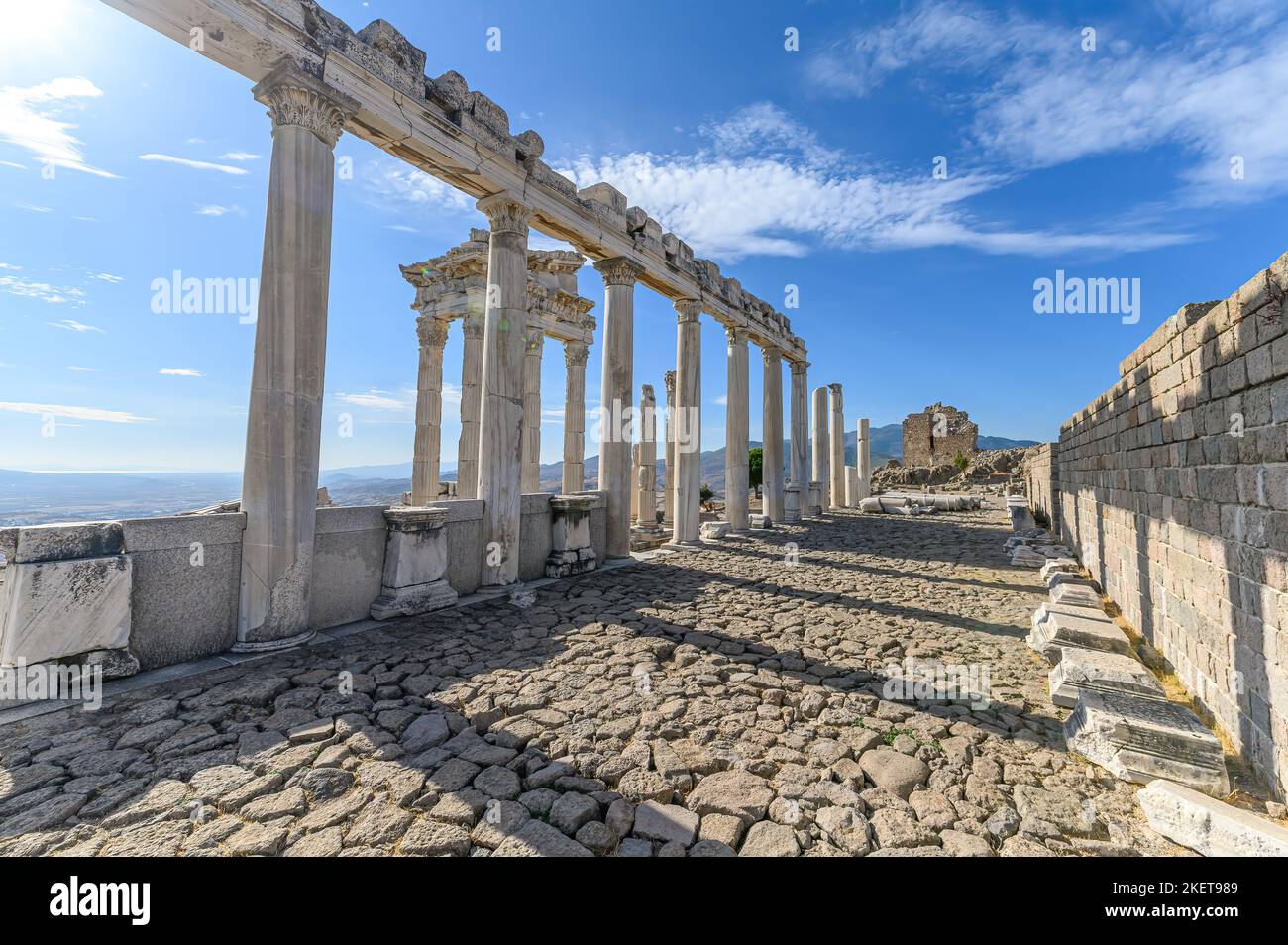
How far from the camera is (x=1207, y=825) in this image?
8.01 ft

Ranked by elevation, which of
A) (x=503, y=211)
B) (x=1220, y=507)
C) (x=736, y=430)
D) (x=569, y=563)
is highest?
(x=503, y=211)

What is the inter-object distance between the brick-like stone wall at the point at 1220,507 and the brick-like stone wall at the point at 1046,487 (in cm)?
889

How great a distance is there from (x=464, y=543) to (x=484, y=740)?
424 cm

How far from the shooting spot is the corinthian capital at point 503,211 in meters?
7.73

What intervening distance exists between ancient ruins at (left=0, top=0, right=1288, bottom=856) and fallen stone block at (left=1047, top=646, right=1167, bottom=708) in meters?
0.02

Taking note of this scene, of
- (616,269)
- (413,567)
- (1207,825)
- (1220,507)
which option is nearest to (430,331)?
(616,269)

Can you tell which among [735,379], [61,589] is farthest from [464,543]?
[735,379]

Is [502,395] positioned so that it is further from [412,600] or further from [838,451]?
[838,451]

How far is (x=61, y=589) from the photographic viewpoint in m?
3.88

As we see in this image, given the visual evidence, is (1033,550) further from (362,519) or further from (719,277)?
(362,519)

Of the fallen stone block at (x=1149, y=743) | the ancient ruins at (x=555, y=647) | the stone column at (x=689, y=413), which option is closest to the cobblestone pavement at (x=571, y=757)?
the ancient ruins at (x=555, y=647)

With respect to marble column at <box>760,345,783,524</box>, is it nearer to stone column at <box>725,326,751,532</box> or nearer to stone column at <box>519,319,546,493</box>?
stone column at <box>725,326,751,532</box>

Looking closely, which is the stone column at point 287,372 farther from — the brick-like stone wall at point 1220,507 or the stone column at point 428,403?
the stone column at point 428,403

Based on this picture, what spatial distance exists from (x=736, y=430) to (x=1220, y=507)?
1020cm
